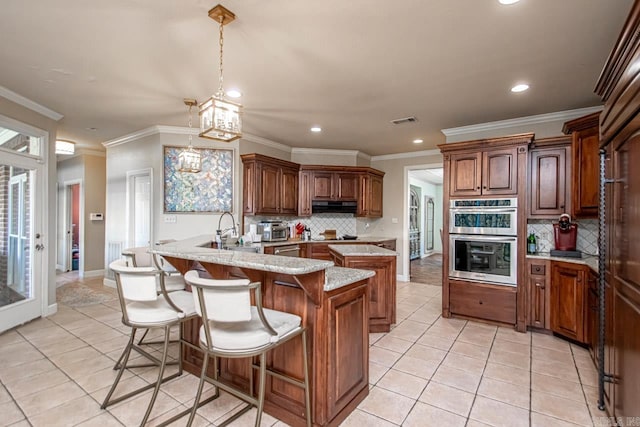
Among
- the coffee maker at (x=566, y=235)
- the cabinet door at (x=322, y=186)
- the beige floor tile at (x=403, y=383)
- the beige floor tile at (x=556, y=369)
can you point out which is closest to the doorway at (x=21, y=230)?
the cabinet door at (x=322, y=186)

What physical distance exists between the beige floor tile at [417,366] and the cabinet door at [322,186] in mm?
3585

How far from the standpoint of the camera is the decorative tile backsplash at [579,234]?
3.71 m

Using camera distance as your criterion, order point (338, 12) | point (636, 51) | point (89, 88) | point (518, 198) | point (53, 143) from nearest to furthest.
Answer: point (636, 51) → point (338, 12) → point (89, 88) → point (518, 198) → point (53, 143)

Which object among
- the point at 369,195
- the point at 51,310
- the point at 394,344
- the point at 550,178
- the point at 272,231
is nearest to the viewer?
the point at 394,344

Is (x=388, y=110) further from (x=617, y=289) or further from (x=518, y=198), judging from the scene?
(x=617, y=289)

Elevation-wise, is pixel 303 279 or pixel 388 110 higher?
pixel 388 110

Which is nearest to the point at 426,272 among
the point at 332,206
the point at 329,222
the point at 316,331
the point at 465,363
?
the point at 329,222

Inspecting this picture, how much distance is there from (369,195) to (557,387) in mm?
4230

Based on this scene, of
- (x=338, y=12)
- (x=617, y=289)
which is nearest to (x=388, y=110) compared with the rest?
(x=338, y=12)

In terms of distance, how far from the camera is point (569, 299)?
329cm

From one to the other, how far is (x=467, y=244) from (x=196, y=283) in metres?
3.40

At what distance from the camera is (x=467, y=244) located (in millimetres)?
3930

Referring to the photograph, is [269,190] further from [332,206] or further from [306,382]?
[306,382]

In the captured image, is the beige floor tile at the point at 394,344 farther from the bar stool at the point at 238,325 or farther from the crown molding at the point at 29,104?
the crown molding at the point at 29,104
